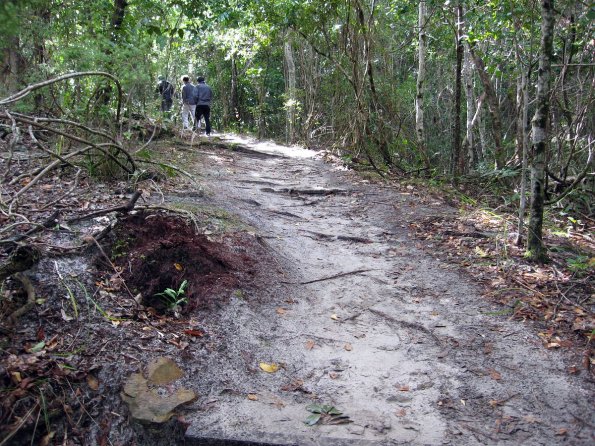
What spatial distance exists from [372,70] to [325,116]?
451 centimetres

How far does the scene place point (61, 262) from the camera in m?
4.23

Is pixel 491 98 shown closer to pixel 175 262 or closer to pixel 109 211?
pixel 175 262

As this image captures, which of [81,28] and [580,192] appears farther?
[81,28]

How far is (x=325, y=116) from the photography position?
15.8 meters

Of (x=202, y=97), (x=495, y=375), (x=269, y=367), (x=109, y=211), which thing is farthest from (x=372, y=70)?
(x=269, y=367)

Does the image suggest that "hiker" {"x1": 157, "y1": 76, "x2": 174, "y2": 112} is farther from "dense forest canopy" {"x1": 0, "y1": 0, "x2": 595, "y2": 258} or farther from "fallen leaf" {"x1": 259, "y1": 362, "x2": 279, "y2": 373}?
"fallen leaf" {"x1": 259, "y1": 362, "x2": 279, "y2": 373}

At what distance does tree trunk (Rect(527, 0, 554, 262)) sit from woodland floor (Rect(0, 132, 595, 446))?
252 millimetres

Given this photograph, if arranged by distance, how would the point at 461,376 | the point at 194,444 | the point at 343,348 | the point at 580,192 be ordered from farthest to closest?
the point at 580,192
the point at 343,348
the point at 461,376
the point at 194,444

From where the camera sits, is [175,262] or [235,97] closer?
[175,262]

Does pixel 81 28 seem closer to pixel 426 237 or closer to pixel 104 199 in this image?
pixel 104 199

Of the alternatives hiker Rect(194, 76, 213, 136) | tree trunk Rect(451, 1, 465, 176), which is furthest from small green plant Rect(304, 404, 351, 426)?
hiker Rect(194, 76, 213, 136)

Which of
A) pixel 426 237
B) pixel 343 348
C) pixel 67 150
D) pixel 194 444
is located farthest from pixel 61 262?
pixel 426 237

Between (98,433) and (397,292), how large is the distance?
3116mm

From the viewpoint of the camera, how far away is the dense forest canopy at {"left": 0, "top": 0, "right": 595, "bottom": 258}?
6484mm
